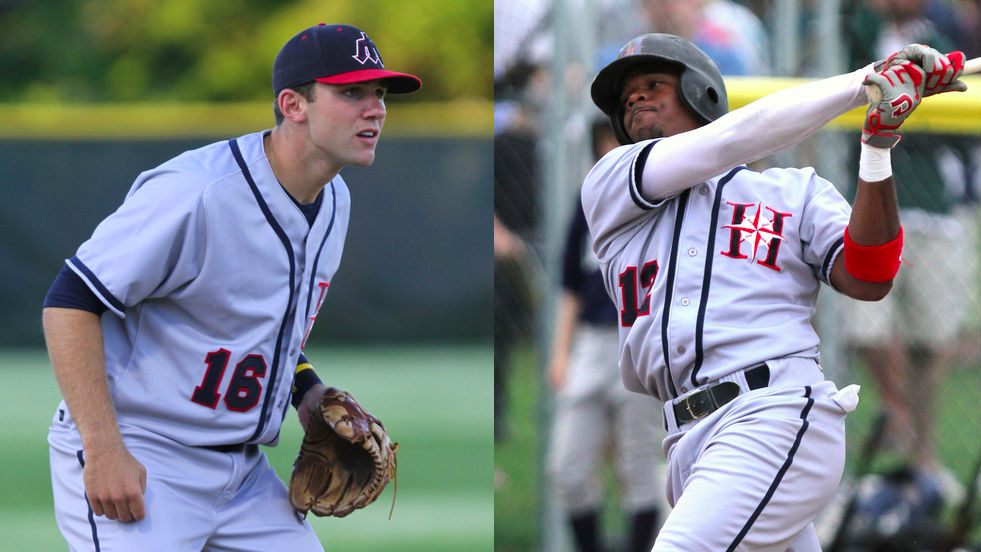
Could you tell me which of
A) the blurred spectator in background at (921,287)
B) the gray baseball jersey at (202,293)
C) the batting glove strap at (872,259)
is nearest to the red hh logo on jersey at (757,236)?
the batting glove strap at (872,259)

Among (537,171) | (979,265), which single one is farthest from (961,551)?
(537,171)

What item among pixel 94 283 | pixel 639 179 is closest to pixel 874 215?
pixel 639 179

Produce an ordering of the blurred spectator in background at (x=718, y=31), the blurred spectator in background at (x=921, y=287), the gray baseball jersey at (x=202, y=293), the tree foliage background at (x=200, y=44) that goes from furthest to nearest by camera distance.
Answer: the tree foliage background at (x=200, y=44) → the blurred spectator in background at (x=921, y=287) → the blurred spectator in background at (x=718, y=31) → the gray baseball jersey at (x=202, y=293)

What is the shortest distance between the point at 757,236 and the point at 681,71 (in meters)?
0.44

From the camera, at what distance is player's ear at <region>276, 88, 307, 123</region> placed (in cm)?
283

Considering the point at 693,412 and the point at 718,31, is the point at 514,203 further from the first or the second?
the point at 693,412

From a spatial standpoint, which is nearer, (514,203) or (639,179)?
(639,179)

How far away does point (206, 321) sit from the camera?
2686mm

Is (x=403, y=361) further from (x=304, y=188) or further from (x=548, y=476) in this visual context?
(x=304, y=188)

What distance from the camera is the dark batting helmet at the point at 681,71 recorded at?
8.66 feet

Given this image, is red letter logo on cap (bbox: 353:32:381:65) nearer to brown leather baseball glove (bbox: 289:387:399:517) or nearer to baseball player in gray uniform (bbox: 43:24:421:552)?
baseball player in gray uniform (bbox: 43:24:421:552)

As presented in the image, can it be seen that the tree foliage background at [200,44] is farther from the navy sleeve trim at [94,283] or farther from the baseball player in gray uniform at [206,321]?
the navy sleeve trim at [94,283]

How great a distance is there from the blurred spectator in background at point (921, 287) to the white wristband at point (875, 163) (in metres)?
2.67

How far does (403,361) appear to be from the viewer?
10711 mm
